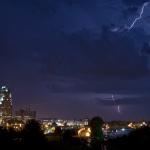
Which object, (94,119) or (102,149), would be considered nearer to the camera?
(102,149)

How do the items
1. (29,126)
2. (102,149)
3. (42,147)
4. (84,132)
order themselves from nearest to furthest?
(42,147) < (29,126) < (102,149) < (84,132)

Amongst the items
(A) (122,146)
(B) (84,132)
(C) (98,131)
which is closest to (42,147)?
(A) (122,146)

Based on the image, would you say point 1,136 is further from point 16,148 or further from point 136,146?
point 136,146

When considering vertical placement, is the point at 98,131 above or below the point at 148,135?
above

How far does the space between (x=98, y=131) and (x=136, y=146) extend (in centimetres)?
3293

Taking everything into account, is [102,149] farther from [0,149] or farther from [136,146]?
[0,149]

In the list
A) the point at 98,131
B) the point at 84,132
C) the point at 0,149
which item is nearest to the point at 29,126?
the point at 0,149

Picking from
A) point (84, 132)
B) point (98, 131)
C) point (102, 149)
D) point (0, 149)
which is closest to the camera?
point (0, 149)

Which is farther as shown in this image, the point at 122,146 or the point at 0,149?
the point at 122,146

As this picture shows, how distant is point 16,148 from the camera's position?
134 feet

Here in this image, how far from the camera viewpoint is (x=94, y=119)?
81.5 m

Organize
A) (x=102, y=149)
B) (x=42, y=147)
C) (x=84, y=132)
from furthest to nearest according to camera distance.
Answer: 1. (x=84, y=132)
2. (x=102, y=149)
3. (x=42, y=147)

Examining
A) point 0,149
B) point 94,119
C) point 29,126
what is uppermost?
point 94,119

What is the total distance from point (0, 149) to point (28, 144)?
483 cm
